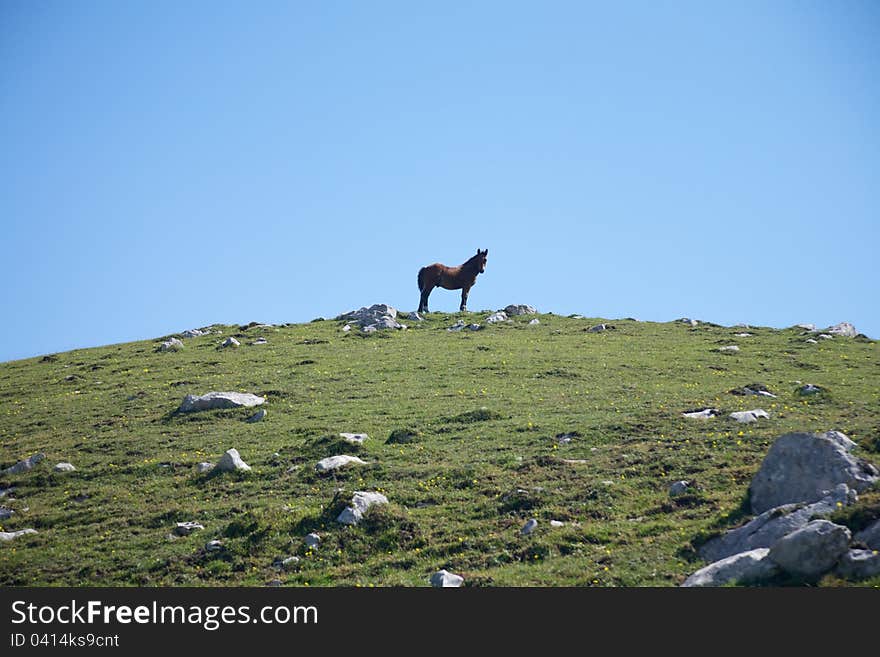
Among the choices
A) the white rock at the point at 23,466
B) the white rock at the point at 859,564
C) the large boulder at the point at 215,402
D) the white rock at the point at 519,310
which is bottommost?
the white rock at the point at 859,564

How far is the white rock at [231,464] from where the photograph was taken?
24.8 meters

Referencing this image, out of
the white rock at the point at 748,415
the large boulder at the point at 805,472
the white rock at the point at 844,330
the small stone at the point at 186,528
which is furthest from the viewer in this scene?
the white rock at the point at 844,330

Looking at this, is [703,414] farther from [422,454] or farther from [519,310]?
[519,310]

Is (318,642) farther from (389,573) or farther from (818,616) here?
(818,616)

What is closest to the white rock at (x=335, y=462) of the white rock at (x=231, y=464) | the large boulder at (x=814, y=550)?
the white rock at (x=231, y=464)

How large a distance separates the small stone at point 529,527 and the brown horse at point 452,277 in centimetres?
3499

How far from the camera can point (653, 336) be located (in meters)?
44.3

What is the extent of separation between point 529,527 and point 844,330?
32771 millimetres

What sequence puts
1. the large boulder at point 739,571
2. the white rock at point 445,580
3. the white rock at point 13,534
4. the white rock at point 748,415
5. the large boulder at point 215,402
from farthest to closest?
the large boulder at point 215,402 < the white rock at point 748,415 < the white rock at point 13,534 < the white rock at point 445,580 < the large boulder at point 739,571

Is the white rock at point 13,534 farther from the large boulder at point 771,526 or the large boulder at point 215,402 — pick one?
the large boulder at point 771,526

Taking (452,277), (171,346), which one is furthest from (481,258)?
(171,346)

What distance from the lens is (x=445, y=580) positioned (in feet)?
53.6

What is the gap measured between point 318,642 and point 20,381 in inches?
1311

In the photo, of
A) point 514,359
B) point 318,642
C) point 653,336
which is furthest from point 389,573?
point 653,336
